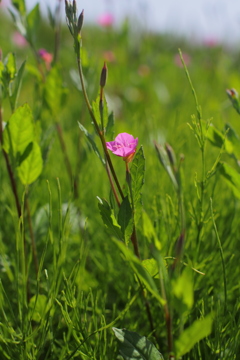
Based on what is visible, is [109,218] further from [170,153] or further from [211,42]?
[211,42]

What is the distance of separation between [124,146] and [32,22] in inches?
19.1

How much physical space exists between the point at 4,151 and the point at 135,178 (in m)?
0.26

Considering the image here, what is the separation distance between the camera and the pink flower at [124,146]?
18.1 inches

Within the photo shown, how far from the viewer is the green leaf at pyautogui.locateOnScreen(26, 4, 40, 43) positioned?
81 cm

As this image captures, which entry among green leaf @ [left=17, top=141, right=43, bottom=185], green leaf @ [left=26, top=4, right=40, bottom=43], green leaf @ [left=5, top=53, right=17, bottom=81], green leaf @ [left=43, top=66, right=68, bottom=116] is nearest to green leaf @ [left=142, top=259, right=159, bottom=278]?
green leaf @ [left=17, top=141, right=43, bottom=185]

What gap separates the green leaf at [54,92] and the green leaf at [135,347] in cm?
51

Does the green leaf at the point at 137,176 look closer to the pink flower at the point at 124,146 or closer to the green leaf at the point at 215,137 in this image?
the pink flower at the point at 124,146

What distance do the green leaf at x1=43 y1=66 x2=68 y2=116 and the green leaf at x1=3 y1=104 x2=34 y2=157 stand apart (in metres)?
0.24

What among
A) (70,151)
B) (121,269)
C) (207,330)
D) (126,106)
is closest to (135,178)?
(207,330)

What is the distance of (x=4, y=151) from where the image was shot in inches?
24.4

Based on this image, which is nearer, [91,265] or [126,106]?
[91,265]

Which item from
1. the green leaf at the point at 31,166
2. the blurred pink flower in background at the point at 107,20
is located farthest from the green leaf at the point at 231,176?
the blurred pink flower in background at the point at 107,20

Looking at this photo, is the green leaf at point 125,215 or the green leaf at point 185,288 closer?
the green leaf at point 185,288

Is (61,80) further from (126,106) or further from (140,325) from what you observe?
(126,106)
